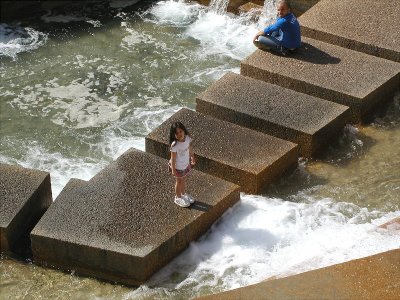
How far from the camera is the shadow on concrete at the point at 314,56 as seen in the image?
417 inches

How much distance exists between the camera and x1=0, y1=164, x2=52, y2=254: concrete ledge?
7809 millimetres

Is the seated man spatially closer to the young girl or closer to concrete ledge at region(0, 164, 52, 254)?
the young girl

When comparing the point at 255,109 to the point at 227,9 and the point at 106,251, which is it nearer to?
the point at 106,251

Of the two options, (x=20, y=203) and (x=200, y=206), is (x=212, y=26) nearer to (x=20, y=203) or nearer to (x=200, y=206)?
(x=200, y=206)

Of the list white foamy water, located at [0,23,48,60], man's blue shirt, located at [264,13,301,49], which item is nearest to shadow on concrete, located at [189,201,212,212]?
man's blue shirt, located at [264,13,301,49]

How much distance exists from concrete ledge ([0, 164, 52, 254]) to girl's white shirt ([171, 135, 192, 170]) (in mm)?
1488

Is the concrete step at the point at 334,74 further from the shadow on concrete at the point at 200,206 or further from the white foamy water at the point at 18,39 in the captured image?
the white foamy water at the point at 18,39

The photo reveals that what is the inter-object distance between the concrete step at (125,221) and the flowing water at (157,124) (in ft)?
0.48

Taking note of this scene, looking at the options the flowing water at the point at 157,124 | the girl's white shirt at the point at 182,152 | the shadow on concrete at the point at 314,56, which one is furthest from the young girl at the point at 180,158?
the shadow on concrete at the point at 314,56

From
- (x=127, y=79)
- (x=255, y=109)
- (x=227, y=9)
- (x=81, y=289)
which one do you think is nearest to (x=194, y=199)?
(x=81, y=289)

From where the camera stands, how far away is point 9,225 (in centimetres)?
771

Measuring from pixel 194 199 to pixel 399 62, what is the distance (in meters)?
4.31

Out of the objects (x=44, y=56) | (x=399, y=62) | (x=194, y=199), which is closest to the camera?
(x=194, y=199)

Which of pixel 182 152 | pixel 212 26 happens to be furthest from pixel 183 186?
pixel 212 26
